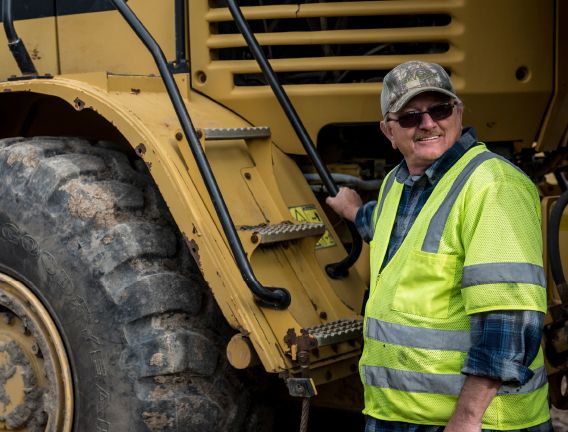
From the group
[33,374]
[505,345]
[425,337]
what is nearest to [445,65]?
[425,337]

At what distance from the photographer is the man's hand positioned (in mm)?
3727

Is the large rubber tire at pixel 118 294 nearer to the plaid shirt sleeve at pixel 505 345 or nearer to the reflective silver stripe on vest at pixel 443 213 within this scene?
the reflective silver stripe on vest at pixel 443 213

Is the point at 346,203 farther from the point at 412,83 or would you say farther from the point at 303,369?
the point at 412,83

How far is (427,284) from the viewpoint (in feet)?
9.06

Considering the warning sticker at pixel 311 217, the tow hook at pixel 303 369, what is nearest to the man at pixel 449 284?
the tow hook at pixel 303 369

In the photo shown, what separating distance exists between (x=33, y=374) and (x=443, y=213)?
175 centimetres

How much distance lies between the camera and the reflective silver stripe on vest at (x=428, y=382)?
2713mm

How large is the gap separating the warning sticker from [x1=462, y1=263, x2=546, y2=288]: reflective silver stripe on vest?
133cm

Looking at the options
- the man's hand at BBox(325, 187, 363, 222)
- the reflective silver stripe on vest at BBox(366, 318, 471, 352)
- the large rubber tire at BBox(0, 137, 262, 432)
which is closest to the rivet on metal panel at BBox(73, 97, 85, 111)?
the large rubber tire at BBox(0, 137, 262, 432)

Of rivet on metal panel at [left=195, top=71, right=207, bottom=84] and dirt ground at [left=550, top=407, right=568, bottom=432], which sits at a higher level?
rivet on metal panel at [left=195, top=71, right=207, bottom=84]

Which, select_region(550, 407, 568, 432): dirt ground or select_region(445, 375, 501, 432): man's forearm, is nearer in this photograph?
select_region(445, 375, 501, 432): man's forearm

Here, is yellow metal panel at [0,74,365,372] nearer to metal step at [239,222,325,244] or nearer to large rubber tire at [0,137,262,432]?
metal step at [239,222,325,244]

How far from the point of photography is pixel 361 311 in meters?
3.97

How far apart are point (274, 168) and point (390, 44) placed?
69cm
